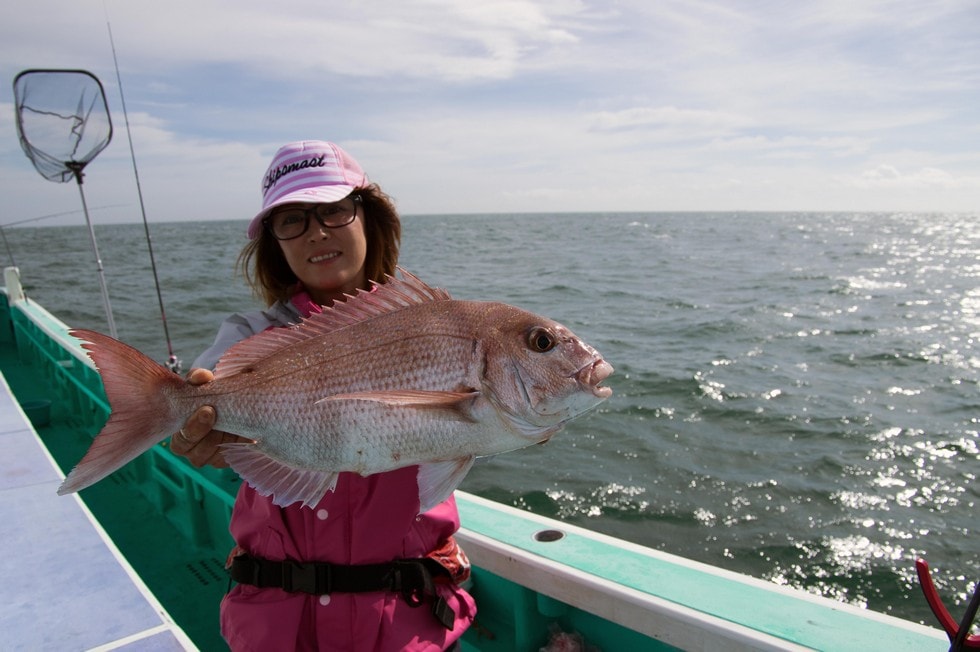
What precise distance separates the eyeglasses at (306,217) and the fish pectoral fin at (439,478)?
987mm

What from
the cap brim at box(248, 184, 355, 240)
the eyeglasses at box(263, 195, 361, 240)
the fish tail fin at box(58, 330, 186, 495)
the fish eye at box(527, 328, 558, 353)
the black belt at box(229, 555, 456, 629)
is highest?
the cap brim at box(248, 184, 355, 240)

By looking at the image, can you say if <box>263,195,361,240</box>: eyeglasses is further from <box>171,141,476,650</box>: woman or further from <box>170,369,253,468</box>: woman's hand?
<box>170,369,253,468</box>: woman's hand

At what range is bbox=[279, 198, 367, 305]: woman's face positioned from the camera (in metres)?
2.26

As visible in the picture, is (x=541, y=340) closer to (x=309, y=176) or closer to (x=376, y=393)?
(x=376, y=393)

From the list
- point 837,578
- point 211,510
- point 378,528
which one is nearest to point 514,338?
point 378,528

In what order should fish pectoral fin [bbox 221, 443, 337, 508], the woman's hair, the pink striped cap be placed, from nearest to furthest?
fish pectoral fin [bbox 221, 443, 337, 508] < the pink striped cap < the woman's hair

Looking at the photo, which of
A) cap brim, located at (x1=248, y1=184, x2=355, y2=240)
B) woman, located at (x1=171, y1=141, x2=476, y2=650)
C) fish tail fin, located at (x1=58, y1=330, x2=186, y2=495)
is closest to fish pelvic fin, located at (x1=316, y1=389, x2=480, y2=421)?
woman, located at (x1=171, y1=141, x2=476, y2=650)

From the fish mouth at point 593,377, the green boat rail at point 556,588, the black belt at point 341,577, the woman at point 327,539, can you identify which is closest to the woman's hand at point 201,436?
the woman at point 327,539

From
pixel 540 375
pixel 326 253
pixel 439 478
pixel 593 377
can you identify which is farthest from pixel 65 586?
pixel 593 377

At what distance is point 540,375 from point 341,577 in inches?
37.4

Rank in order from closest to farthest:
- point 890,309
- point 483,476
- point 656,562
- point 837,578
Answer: point 656,562, point 837,578, point 483,476, point 890,309

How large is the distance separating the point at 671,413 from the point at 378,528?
7288 millimetres

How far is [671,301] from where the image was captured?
1627 cm

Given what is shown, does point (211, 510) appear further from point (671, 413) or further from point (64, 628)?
point (671, 413)
